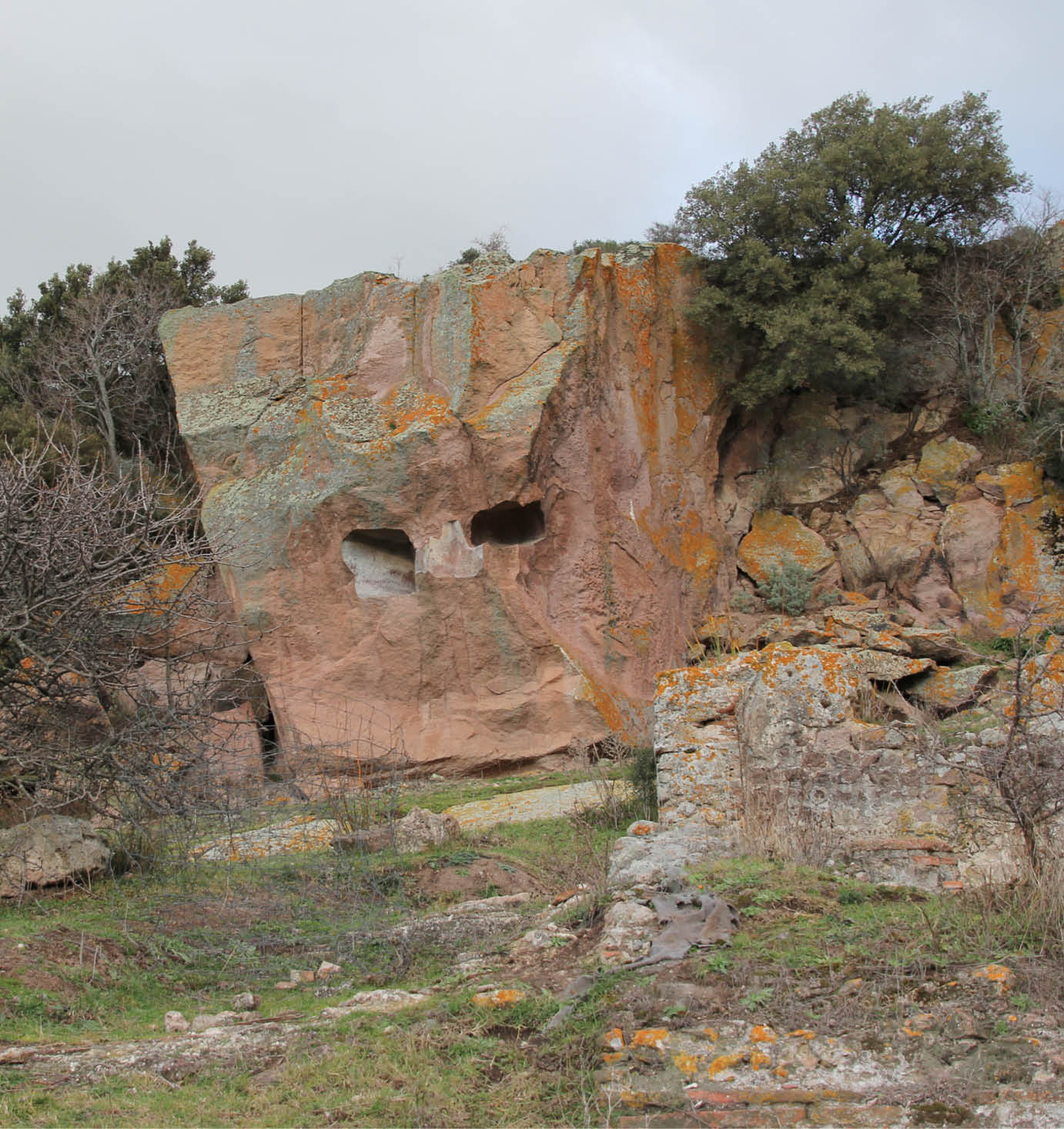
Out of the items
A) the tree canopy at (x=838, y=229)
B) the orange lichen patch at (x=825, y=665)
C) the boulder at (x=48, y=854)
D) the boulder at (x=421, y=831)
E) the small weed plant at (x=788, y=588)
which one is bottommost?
the boulder at (x=421, y=831)

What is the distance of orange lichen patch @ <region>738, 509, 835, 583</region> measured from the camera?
16.5 metres

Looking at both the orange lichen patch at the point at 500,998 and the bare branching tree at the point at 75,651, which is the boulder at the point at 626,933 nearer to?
the orange lichen patch at the point at 500,998

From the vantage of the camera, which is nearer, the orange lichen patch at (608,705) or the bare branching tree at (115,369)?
the orange lichen patch at (608,705)

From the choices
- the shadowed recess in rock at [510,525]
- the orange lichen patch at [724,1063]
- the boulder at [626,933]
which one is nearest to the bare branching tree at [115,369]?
the shadowed recess in rock at [510,525]

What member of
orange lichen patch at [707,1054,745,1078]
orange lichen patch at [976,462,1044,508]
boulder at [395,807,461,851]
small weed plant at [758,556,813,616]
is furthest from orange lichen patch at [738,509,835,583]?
orange lichen patch at [707,1054,745,1078]

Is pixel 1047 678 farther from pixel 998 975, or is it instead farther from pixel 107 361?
pixel 107 361

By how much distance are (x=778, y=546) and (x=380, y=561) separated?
5.75 meters

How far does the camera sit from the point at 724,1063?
4.06m

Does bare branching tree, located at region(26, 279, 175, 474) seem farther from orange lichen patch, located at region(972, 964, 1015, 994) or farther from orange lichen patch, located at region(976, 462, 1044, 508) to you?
orange lichen patch, located at region(972, 964, 1015, 994)

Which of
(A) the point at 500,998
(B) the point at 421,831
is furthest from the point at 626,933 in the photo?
(B) the point at 421,831

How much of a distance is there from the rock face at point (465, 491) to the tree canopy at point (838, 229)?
91 cm

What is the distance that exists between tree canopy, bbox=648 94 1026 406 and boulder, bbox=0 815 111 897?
36.0 ft

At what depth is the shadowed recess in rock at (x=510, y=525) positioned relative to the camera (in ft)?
52.1

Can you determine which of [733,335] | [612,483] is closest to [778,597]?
[612,483]
